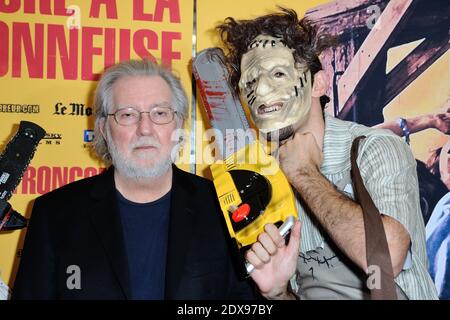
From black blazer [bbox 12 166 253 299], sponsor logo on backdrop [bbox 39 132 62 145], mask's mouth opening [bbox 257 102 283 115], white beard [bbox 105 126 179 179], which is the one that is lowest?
black blazer [bbox 12 166 253 299]

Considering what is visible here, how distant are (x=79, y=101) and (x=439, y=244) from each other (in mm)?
1650

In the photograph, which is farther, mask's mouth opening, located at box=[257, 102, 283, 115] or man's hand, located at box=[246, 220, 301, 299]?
mask's mouth opening, located at box=[257, 102, 283, 115]

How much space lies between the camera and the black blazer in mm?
1721

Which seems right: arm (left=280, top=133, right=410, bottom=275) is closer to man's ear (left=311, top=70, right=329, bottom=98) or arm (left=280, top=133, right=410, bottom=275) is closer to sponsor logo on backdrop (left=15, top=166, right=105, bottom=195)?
man's ear (left=311, top=70, right=329, bottom=98)

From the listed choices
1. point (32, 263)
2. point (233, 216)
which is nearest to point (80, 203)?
point (32, 263)

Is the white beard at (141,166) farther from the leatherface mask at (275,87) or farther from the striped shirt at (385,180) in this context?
the striped shirt at (385,180)

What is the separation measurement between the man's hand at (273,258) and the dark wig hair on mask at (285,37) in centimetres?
64

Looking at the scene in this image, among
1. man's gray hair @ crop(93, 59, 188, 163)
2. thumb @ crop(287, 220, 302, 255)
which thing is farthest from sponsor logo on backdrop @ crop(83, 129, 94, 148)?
thumb @ crop(287, 220, 302, 255)

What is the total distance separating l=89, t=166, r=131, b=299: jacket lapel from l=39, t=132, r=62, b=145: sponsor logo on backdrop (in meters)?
0.49

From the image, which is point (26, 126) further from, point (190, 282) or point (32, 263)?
point (190, 282)

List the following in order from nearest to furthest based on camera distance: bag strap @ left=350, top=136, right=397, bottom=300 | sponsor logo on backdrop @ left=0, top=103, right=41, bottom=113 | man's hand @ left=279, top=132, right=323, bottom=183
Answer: bag strap @ left=350, top=136, right=397, bottom=300
man's hand @ left=279, top=132, right=323, bottom=183
sponsor logo on backdrop @ left=0, top=103, right=41, bottom=113

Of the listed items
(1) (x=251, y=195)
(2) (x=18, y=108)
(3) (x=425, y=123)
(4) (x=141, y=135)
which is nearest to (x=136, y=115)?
(4) (x=141, y=135)

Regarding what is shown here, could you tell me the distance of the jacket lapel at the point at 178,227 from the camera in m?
1.72

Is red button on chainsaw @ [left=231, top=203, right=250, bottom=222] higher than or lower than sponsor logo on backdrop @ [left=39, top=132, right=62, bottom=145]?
lower
